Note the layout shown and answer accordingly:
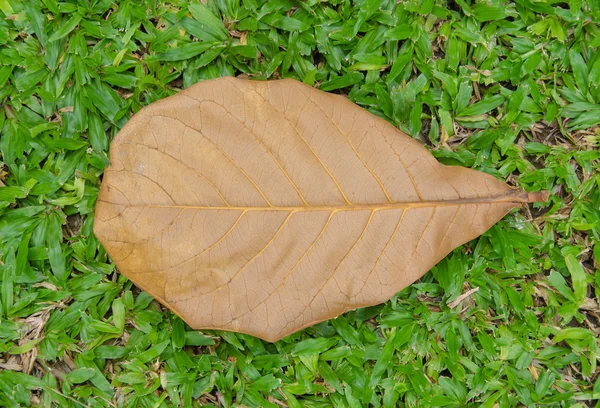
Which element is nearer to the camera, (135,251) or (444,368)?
(135,251)

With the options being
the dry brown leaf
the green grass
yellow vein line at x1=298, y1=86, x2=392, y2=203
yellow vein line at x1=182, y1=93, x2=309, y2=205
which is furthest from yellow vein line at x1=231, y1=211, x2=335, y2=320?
the green grass

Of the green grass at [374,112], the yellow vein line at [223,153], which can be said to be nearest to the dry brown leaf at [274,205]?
the yellow vein line at [223,153]

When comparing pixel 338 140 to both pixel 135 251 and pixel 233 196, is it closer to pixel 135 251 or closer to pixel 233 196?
pixel 233 196

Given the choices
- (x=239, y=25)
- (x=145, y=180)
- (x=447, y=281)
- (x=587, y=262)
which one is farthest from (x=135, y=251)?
(x=587, y=262)

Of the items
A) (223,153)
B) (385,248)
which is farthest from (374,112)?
(223,153)

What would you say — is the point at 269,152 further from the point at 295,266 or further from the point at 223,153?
the point at 295,266

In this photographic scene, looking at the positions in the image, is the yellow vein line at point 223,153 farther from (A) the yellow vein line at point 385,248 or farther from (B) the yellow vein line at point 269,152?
(A) the yellow vein line at point 385,248

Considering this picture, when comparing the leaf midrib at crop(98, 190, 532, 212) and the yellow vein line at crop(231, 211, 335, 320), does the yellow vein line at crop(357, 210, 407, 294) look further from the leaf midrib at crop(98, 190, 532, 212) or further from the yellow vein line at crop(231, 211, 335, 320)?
the yellow vein line at crop(231, 211, 335, 320)
